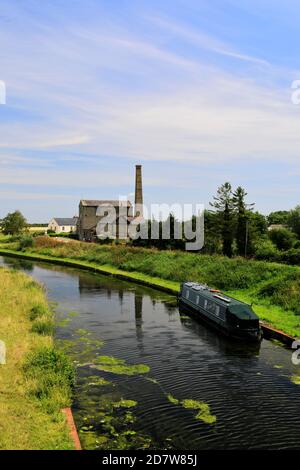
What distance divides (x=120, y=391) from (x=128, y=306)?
611 inches

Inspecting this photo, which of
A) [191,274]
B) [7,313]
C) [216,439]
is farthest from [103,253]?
[216,439]

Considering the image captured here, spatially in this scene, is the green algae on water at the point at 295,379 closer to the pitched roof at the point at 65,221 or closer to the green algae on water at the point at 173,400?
the green algae on water at the point at 173,400

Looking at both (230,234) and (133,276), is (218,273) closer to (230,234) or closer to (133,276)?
(133,276)

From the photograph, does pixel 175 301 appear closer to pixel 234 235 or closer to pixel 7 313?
pixel 7 313

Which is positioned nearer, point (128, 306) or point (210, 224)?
point (128, 306)

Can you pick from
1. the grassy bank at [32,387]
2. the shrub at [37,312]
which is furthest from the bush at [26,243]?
the grassy bank at [32,387]

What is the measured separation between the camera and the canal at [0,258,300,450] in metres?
12.6

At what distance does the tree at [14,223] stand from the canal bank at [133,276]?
25.8m

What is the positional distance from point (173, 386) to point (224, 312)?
25.3ft

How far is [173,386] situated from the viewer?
53.6 feet

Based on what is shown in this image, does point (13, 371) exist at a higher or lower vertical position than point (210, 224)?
lower

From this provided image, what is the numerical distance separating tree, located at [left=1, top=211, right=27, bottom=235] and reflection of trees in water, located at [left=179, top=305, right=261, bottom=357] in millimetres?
77648

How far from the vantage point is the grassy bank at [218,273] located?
26.6 m

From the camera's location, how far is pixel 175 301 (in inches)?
1300
